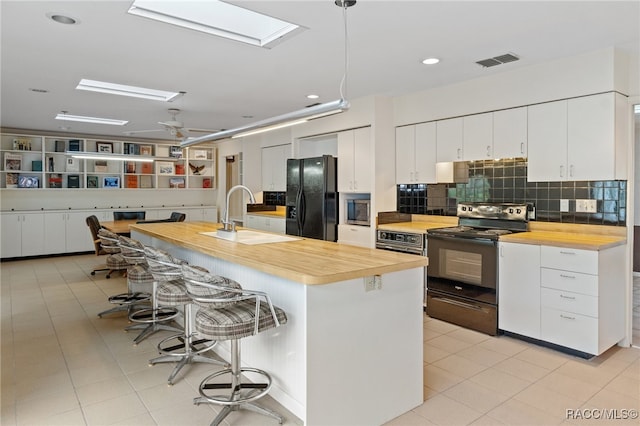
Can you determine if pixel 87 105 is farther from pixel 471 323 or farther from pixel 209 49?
pixel 471 323

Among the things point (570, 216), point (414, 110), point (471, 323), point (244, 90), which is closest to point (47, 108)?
point (244, 90)

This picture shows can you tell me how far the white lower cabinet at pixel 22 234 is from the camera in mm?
7457

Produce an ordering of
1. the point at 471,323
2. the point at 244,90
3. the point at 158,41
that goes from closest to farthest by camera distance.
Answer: the point at 158,41 < the point at 471,323 < the point at 244,90

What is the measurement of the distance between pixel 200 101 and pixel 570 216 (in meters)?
4.45

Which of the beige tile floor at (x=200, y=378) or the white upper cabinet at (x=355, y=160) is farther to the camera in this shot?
the white upper cabinet at (x=355, y=160)

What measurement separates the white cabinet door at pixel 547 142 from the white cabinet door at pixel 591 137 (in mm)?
58

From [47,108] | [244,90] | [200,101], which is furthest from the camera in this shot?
[47,108]

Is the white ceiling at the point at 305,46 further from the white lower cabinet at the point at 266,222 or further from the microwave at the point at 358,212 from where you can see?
the white lower cabinet at the point at 266,222

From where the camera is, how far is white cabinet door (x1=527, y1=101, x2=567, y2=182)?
3.66m

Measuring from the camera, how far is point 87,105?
554cm

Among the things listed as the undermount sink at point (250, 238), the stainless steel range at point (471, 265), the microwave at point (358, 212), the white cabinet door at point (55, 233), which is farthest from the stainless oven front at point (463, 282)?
the white cabinet door at point (55, 233)

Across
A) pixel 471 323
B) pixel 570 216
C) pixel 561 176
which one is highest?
pixel 561 176

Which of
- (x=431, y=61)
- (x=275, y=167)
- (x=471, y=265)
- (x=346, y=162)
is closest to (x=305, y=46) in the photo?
(x=431, y=61)

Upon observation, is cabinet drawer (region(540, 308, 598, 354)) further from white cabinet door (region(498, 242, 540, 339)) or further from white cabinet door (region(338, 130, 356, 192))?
white cabinet door (region(338, 130, 356, 192))
